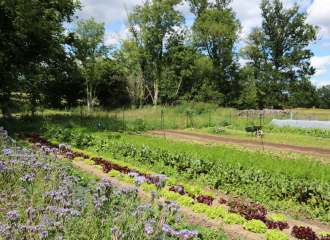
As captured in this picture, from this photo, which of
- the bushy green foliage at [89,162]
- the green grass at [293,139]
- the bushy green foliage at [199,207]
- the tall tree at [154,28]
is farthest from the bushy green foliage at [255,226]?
the tall tree at [154,28]

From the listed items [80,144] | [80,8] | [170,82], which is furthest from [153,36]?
[80,144]

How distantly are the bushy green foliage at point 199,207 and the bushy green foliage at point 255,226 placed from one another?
32.2 inches

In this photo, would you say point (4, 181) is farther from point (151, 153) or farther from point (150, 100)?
point (150, 100)

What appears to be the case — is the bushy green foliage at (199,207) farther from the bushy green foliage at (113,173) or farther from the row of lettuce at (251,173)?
the bushy green foliage at (113,173)

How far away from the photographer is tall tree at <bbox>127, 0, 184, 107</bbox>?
33.3 meters

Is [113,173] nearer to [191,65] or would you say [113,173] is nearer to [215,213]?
[215,213]

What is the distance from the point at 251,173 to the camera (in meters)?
6.11

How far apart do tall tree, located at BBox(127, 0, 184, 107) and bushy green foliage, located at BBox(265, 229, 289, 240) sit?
30648 mm

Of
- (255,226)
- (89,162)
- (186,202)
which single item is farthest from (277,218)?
(89,162)

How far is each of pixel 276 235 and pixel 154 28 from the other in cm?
3363

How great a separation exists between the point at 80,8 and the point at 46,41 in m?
5.37

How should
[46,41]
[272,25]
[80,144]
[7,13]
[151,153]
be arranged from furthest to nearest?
[272,25]
[46,41]
[7,13]
[80,144]
[151,153]

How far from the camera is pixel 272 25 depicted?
1516 inches

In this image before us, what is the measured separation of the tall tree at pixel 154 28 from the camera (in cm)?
3328
